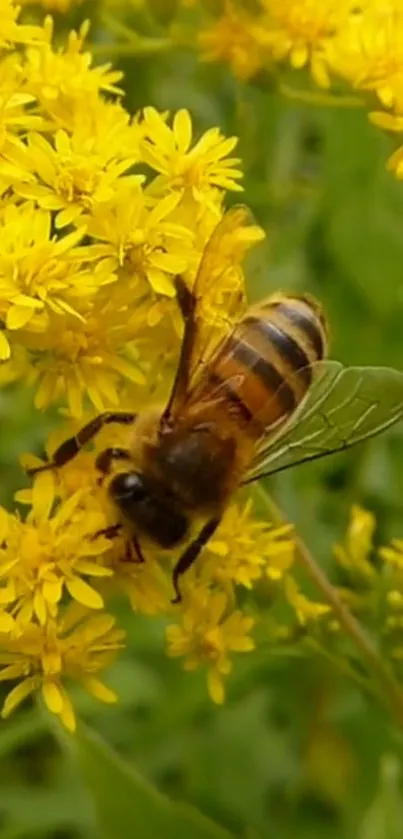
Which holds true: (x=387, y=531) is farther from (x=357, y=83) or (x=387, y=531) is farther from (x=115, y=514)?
(x=115, y=514)

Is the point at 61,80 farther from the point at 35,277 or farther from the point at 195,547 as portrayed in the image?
the point at 195,547

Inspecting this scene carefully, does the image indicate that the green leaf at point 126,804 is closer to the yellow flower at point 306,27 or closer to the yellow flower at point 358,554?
the yellow flower at point 358,554

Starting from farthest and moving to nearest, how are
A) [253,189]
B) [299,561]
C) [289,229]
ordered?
[289,229] → [253,189] → [299,561]

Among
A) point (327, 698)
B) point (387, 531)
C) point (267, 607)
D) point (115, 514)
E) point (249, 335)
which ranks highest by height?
point (249, 335)

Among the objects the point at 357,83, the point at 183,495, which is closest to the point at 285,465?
the point at 183,495

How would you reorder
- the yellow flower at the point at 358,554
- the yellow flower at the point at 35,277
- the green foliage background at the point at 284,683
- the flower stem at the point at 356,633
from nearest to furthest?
the yellow flower at the point at 35,277 → the flower stem at the point at 356,633 → the yellow flower at the point at 358,554 → the green foliage background at the point at 284,683

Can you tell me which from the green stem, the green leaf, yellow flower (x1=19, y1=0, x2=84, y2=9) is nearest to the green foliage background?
the green stem

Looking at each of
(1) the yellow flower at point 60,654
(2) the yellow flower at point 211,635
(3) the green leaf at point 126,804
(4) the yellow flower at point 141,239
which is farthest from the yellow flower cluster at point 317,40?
(3) the green leaf at point 126,804
